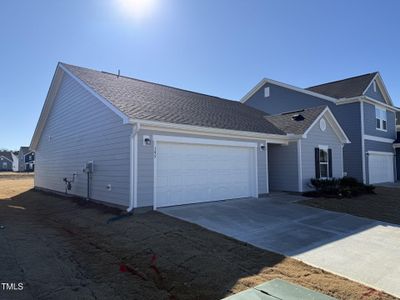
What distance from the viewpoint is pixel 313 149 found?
14.9 metres

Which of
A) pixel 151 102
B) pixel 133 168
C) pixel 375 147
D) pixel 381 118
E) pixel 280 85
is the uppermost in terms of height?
pixel 280 85

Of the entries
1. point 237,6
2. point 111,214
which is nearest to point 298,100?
point 237,6

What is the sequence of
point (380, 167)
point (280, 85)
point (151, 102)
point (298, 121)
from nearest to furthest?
1. point (151, 102)
2. point (298, 121)
3. point (380, 167)
4. point (280, 85)

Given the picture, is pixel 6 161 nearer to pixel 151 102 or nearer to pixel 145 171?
pixel 151 102

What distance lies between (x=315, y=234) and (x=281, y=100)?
17085 millimetres

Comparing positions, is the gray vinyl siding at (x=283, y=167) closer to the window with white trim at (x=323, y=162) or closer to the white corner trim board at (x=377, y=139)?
the window with white trim at (x=323, y=162)

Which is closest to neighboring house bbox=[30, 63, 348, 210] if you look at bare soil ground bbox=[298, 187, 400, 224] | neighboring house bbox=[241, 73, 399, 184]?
bare soil ground bbox=[298, 187, 400, 224]

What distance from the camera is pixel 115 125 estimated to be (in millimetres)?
9992

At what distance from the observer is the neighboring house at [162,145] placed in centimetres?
934

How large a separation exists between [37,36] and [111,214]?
863cm

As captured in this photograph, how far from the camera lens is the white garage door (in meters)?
20.3

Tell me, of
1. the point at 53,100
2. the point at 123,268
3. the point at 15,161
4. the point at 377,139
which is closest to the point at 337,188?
the point at 377,139

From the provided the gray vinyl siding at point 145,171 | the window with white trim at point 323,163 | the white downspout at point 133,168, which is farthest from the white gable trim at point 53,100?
the window with white trim at point 323,163

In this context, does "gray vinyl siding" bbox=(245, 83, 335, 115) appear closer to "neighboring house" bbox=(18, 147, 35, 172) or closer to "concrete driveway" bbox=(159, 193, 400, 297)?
"concrete driveway" bbox=(159, 193, 400, 297)
